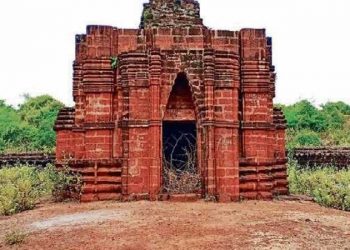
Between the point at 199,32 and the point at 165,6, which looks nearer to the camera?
the point at 199,32

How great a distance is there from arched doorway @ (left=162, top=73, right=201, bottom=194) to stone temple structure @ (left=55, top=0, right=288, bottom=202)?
3cm

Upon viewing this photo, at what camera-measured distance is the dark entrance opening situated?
9.31 m

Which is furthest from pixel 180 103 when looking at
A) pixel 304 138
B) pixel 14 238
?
pixel 304 138

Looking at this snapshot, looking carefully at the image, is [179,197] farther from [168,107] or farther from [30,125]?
[30,125]

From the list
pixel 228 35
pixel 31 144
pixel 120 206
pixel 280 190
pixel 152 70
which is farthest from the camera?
pixel 31 144

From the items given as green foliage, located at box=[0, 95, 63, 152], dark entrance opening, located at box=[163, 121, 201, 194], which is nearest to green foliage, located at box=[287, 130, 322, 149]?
green foliage, located at box=[0, 95, 63, 152]

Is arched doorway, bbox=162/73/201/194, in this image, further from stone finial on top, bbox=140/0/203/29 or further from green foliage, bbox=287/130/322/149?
green foliage, bbox=287/130/322/149

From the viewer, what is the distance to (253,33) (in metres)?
10.0

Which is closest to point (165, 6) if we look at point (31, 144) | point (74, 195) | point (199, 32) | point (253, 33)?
point (199, 32)

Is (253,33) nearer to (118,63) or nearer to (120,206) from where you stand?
(118,63)

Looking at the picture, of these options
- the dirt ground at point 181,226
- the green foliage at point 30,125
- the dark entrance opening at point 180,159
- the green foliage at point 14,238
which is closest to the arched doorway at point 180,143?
the dark entrance opening at point 180,159

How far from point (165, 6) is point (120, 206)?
4.52m

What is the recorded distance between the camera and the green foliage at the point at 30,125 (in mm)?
30391

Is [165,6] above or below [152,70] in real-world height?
above
